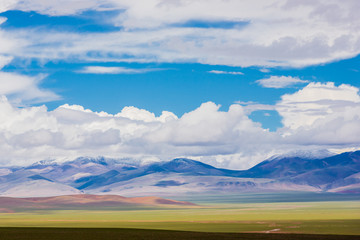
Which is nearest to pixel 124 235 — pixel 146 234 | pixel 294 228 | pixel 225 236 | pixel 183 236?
pixel 146 234

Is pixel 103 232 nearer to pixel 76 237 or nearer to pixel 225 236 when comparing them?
pixel 76 237

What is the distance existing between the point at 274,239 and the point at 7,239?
3980 cm

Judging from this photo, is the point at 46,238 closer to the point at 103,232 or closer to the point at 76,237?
the point at 76,237

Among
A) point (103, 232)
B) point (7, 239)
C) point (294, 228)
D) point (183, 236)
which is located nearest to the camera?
point (7, 239)

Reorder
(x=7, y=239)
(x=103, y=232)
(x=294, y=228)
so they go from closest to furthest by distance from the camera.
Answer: (x=7, y=239) < (x=103, y=232) < (x=294, y=228)

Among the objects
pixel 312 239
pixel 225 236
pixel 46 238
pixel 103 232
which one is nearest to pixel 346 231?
pixel 312 239

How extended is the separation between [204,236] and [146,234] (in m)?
10.2

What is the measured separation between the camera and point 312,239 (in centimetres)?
8544

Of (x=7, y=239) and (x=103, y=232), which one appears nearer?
(x=7, y=239)

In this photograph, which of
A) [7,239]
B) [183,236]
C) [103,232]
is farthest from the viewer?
[103,232]

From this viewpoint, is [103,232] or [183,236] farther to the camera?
[103,232]

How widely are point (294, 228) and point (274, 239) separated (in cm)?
2761

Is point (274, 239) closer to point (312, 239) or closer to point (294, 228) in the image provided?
point (312, 239)

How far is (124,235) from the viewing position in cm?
9200
